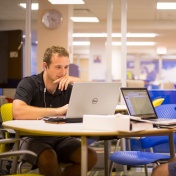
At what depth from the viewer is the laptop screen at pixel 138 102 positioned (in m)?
2.44

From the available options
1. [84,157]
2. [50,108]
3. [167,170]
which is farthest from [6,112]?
[167,170]

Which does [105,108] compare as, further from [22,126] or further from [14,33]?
[14,33]

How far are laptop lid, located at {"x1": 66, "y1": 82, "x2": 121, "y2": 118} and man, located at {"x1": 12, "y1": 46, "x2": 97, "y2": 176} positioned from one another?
281mm

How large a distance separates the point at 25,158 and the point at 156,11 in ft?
22.9

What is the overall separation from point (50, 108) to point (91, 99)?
19.2 inches

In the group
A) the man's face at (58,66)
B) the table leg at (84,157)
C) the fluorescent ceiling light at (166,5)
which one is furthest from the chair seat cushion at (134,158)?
the fluorescent ceiling light at (166,5)

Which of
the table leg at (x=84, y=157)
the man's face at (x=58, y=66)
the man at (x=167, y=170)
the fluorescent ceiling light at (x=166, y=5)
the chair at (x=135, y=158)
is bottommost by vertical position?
the chair at (x=135, y=158)

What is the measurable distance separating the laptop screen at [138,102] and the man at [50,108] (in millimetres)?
438

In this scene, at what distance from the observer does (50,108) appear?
8.75ft

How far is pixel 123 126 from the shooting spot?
1949mm

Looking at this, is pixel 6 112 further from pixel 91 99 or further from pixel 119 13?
pixel 119 13

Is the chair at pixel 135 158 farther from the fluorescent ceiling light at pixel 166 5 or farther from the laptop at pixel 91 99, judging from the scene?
the fluorescent ceiling light at pixel 166 5

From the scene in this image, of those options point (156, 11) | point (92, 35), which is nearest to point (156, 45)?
point (92, 35)

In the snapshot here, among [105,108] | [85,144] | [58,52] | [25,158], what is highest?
[58,52]
